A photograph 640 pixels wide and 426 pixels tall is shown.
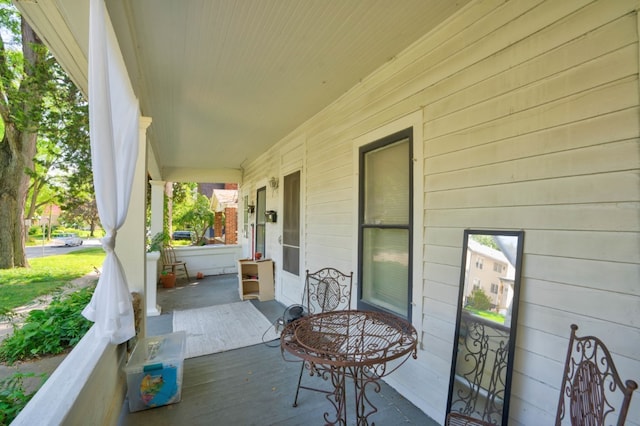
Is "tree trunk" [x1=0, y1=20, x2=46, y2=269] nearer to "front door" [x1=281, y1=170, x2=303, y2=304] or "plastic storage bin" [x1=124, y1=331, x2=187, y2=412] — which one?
"front door" [x1=281, y1=170, x2=303, y2=304]

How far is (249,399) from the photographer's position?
2.34 meters

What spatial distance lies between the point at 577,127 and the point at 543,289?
82cm

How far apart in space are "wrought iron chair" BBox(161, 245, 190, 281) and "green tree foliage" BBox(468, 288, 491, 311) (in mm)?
6741

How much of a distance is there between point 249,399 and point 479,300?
1.95 metres

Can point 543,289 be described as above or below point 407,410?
above

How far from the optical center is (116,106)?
2.00 metres

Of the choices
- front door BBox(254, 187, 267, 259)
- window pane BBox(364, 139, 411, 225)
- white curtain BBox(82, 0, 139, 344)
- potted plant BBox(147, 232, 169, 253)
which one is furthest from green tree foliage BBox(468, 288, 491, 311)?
potted plant BBox(147, 232, 169, 253)

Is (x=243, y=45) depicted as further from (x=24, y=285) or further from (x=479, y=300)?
(x=24, y=285)

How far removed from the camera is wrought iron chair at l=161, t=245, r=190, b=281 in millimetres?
6906

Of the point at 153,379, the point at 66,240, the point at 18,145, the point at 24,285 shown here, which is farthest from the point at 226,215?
the point at 66,240

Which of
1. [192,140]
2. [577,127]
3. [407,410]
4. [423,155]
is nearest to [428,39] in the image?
[423,155]

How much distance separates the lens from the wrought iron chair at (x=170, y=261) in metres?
6.91

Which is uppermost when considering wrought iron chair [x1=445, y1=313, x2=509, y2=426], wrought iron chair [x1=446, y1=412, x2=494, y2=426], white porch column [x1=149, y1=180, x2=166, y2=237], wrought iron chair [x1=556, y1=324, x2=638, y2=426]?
white porch column [x1=149, y1=180, x2=166, y2=237]

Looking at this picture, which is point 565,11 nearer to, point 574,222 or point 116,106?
point 574,222
